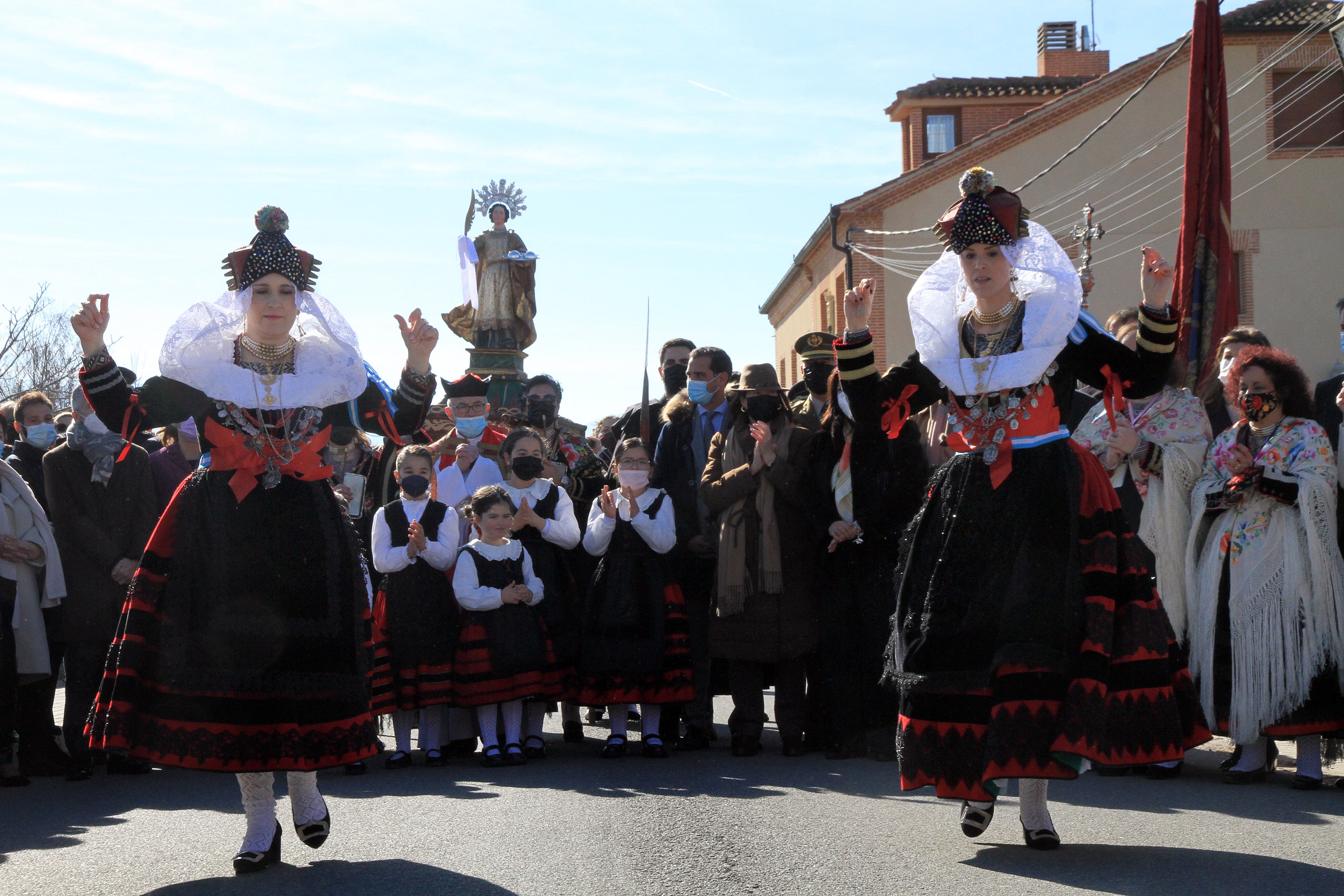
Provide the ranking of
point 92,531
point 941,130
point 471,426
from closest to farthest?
point 92,531
point 471,426
point 941,130

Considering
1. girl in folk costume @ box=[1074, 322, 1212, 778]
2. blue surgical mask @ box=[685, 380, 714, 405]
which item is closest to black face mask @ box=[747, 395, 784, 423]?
blue surgical mask @ box=[685, 380, 714, 405]

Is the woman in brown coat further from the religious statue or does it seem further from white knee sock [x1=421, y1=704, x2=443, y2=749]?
the religious statue

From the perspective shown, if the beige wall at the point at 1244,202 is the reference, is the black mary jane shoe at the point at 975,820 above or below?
below

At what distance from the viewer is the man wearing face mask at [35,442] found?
29.1 ft

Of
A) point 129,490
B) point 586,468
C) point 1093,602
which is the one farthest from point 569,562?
point 1093,602

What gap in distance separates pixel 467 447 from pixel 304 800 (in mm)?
4342

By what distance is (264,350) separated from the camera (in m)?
5.27

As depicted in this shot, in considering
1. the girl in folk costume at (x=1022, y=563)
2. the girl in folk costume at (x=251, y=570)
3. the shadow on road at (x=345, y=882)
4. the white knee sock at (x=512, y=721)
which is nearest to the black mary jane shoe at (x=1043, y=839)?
the girl in folk costume at (x=1022, y=563)

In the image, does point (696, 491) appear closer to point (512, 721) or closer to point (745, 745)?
point (745, 745)

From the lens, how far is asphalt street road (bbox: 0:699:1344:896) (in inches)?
177

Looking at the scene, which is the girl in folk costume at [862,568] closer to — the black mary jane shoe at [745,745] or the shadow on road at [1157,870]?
the black mary jane shoe at [745,745]

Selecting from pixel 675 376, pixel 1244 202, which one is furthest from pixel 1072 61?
pixel 675 376

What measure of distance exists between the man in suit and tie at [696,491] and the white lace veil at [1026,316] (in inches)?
120

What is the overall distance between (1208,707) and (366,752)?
3910mm
